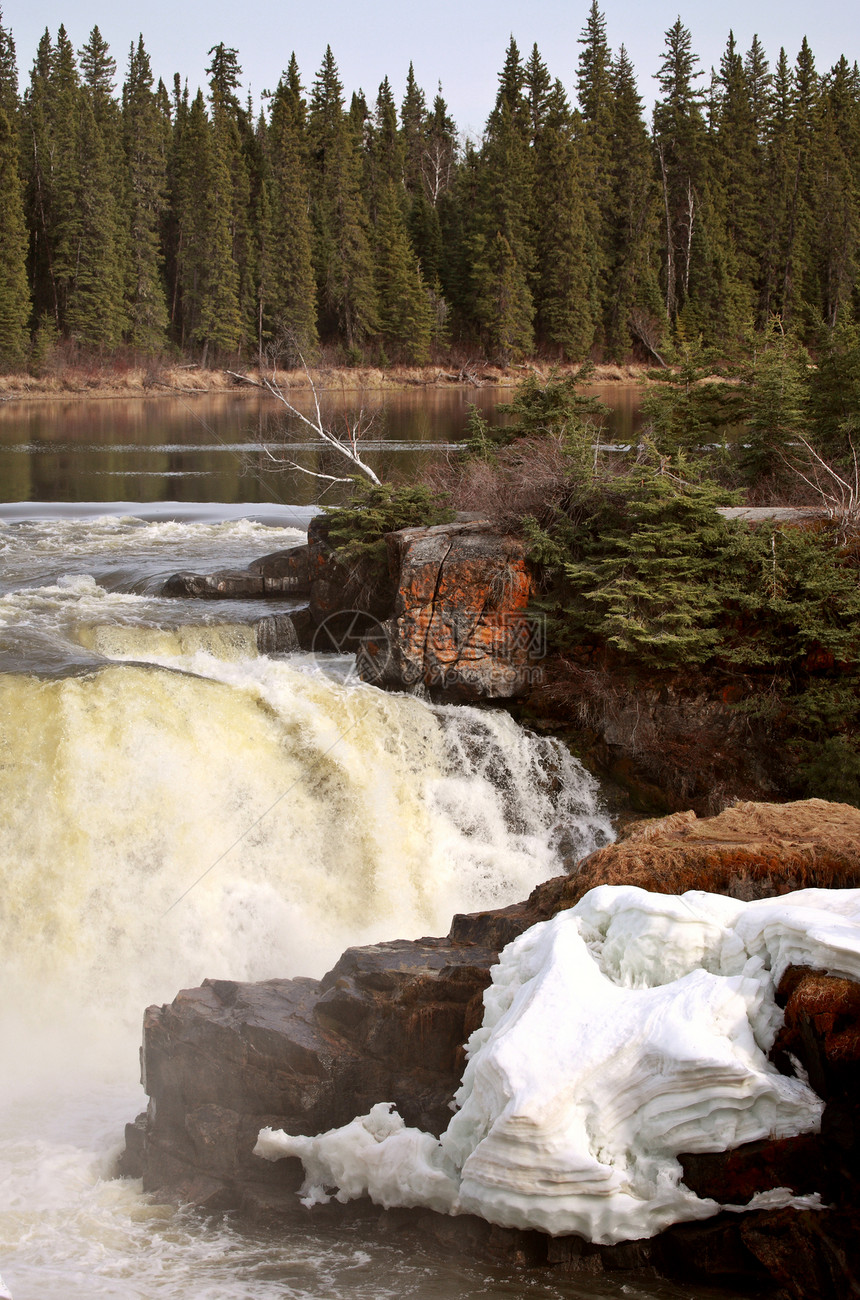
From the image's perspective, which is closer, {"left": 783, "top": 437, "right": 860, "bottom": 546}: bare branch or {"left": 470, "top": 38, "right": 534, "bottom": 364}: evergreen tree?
{"left": 783, "top": 437, "right": 860, "bottom": 546}: bare branch

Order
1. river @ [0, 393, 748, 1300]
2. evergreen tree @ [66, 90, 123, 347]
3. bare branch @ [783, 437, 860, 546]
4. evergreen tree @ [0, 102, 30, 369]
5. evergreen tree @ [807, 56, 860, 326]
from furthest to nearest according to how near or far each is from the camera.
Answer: evergreen tree @ [807, 56, 860, 326] < evergreen tree @ [66, 90, 123, 347] < evergreen tree @ [0, 102, 30, 369] < bare branch @ [783, 437, 860, 546] < river @ [0, 393, 748, 1300]

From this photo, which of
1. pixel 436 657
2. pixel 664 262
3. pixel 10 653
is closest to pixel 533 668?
pixel 436 657

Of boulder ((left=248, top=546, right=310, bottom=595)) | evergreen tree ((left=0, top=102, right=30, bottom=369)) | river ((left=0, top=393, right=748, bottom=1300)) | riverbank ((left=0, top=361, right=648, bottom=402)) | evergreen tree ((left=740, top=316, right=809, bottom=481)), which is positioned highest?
evergreen tree ((left=0, top=102, right=30, bottom=369))

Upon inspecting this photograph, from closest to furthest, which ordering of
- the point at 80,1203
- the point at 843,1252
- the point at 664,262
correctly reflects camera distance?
the point at 843,1252
the point at 80,1203
the point at 664,262

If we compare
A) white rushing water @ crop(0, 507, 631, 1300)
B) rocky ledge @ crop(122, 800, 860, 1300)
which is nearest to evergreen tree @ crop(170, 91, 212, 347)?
white rushing water @ crop(0, 507, 631, 1300)

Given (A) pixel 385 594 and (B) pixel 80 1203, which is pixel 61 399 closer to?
(A) pixel 385 594

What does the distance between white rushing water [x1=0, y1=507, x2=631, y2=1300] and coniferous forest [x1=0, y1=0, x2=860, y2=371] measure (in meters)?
40.5

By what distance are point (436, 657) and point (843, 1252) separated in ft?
26.5

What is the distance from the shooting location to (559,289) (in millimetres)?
56250

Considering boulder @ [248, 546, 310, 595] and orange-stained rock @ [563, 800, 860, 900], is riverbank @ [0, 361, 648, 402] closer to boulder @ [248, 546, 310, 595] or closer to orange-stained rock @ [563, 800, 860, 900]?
boulder @ [248, 546, 310, 595]

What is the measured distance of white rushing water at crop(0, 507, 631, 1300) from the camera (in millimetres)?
7074

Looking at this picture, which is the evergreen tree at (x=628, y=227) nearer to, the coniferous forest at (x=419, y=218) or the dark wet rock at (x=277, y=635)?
the coniferous forest at (x=419, y=218)

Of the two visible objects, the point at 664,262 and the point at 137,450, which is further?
the point at 664,262

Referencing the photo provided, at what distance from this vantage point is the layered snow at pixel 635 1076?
3.98 m
